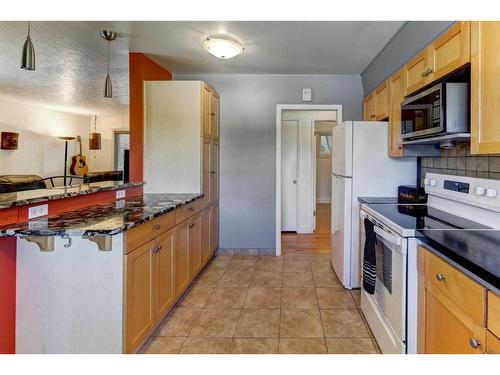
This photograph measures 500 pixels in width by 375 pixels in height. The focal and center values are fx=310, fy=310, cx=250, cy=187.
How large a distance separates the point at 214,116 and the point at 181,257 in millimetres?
1871

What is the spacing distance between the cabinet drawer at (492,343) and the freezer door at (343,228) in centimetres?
190

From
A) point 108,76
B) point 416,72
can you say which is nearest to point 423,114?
point 416,72

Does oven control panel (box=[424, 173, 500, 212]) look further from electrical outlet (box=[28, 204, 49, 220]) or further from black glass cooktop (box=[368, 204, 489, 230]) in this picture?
electrical outlet (box=[28, 204, 49, 220])

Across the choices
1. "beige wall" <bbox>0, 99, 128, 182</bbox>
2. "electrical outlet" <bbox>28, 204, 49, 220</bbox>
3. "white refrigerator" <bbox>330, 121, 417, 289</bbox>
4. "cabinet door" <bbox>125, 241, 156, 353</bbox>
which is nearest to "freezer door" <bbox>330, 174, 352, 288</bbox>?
"white refrigerator" <bbox>330, 121, 417, 289</bbox>

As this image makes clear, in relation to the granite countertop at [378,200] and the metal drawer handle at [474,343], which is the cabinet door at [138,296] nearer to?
the metal drawer handle at [474,343]

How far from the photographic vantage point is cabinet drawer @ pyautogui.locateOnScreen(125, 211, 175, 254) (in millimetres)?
1689

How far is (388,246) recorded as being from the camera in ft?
5.93

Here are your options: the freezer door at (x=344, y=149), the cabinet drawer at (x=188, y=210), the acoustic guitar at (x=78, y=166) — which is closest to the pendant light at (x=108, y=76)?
the cabinet drawer at (x=188, y=210)

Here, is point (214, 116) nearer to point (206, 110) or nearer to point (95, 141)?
point (206, 110)

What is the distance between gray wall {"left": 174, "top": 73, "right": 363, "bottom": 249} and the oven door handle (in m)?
2.16

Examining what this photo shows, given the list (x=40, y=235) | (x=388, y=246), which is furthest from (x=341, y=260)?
(x=40, y=235)

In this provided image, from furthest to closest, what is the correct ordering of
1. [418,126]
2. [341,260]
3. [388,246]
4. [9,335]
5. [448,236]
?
[341,260] → [418,126] → [388,246] → [9,335] → [448,236]
